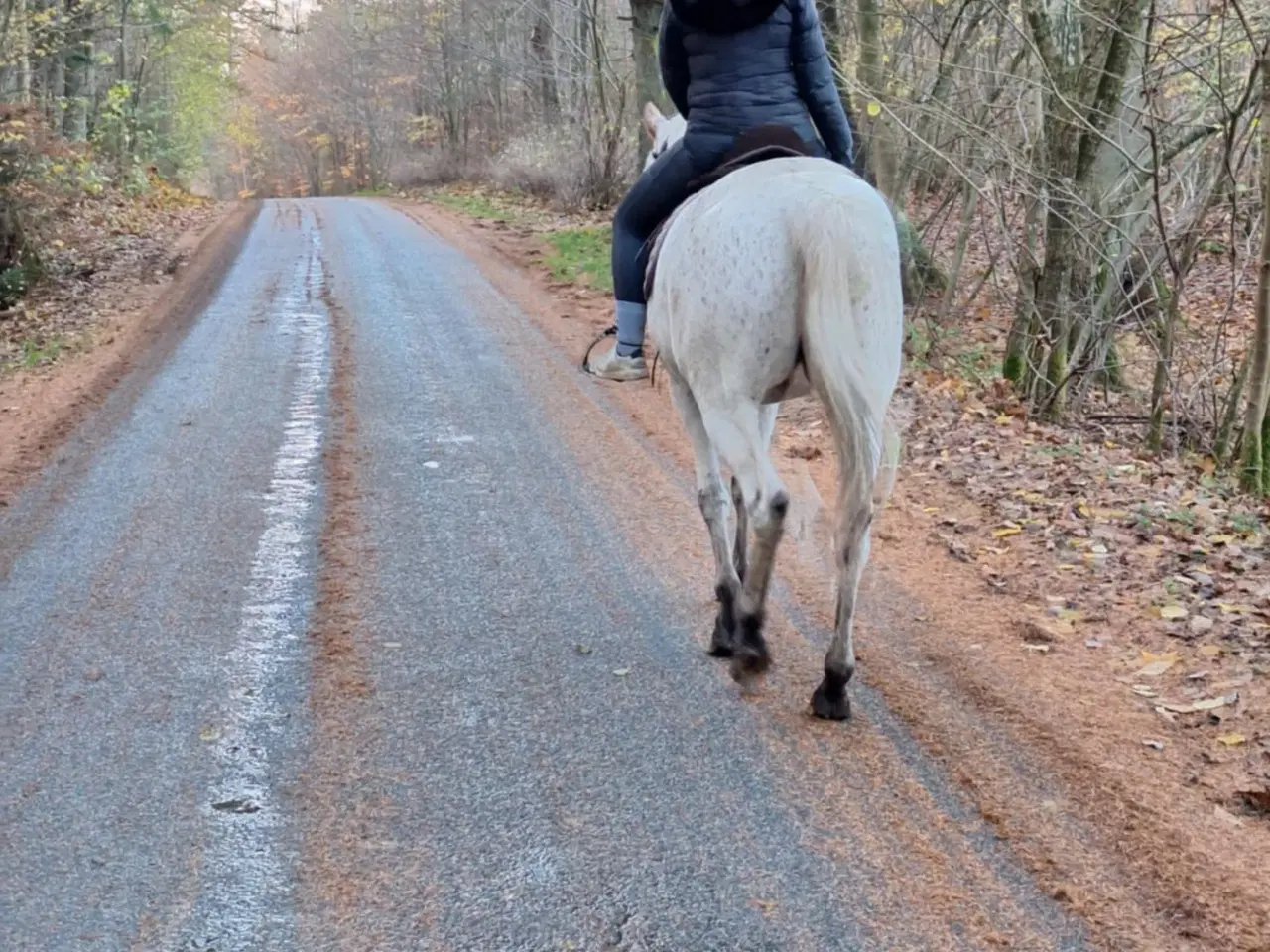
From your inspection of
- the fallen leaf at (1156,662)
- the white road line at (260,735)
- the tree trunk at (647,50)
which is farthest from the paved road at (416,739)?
the tree trunk at (647,50)

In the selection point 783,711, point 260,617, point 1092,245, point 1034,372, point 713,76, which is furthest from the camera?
point 1034,372

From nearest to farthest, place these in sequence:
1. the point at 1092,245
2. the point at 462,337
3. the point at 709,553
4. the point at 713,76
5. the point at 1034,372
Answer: the point at 713,76
the point at 709,553
the point at 1092,245
the point at 1034,372
the point at 462,337

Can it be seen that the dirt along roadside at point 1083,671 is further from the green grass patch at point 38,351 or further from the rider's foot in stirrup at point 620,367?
the green grass patch at point 38,351

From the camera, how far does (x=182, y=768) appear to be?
11.7ft

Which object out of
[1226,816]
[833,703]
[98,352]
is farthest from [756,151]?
[98,352]

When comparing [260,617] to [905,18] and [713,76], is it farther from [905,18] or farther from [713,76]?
[905,18]

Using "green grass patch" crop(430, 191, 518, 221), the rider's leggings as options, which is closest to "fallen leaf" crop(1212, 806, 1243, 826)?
the rider's leggings

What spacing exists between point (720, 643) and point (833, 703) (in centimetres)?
68

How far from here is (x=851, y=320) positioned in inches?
139

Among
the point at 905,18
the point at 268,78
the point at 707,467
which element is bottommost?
the point at 707,467

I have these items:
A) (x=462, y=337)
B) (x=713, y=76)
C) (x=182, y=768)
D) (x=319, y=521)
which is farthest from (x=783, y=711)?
(x=462, y=337)

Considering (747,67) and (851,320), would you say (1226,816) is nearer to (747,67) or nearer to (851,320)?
(851,320)

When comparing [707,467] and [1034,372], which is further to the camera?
[1034,372]

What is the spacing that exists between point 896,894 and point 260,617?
297 cm
